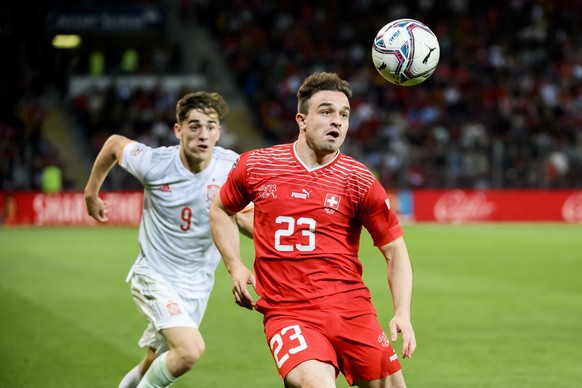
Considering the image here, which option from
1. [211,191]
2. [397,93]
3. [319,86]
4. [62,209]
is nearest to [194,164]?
[211,191]

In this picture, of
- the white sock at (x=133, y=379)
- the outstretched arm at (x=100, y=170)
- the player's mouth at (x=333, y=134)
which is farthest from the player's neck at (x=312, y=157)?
the white sock at (x=133, y=379)

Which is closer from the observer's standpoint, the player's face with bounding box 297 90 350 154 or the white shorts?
the player's face with bounding box 297 90 350 154

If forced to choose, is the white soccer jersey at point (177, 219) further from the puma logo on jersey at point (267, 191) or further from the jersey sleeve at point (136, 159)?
the puma logo on jersey at point (267, 191)

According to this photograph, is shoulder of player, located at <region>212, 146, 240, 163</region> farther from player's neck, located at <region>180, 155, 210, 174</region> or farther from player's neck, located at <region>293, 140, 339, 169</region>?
player's neck, located at <region>293, 140, 339, 169</region>

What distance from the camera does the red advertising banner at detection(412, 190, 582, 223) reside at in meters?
31.0

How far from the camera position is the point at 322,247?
17.5 ft

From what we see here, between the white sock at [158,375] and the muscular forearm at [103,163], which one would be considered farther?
the muscular forearm at [103,163]

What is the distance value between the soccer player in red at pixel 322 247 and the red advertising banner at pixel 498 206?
25.8m

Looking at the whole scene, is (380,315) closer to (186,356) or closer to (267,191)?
(186,356)

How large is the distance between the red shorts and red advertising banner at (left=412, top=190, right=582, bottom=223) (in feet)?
85.2

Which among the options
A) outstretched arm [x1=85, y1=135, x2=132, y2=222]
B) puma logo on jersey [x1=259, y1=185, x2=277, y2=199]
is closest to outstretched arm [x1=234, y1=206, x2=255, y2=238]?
puma logo on jersey [x1=259, y1=185, x2=277, y2=199]

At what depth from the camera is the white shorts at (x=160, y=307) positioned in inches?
261

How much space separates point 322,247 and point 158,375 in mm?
1796

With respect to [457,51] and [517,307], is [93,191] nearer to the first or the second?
[517,307]
